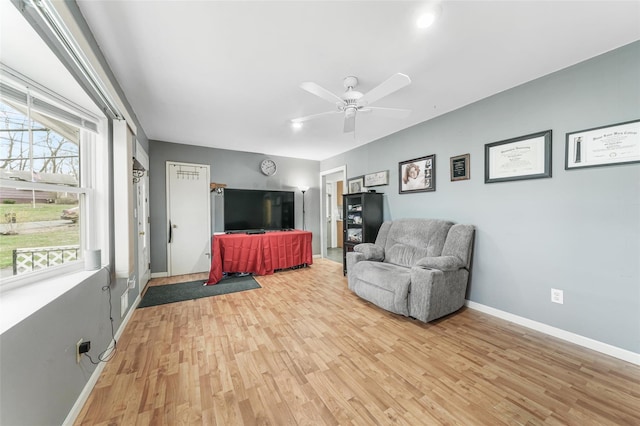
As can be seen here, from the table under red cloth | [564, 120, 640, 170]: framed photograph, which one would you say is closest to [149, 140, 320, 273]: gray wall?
the table under red cloth

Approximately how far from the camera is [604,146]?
1.88 m

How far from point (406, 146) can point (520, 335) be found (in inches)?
102

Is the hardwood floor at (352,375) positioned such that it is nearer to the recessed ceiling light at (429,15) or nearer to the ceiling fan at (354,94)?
the ceiling fan at (354,94)

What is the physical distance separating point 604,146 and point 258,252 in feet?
13.9

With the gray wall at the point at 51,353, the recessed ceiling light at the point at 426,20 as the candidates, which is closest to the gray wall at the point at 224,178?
the gray wall at the point at 51,353

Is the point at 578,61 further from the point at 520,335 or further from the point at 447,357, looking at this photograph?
the point at 447,357

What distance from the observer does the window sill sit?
Answer: 3.18ft

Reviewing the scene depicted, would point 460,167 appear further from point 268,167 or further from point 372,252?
point 268,167

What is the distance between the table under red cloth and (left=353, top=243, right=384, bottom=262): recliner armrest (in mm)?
1555

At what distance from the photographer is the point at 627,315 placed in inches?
70.5

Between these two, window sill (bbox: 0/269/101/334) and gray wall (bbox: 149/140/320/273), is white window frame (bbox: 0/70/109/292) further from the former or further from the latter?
gray wall (bbox: 149/140/320/273)

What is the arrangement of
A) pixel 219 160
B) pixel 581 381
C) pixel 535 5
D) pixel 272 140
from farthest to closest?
1. pixel 219 160
2. pixel 272 140
3. pixel 581 381
4. pixel 535 5

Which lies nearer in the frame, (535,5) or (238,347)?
(535,5)

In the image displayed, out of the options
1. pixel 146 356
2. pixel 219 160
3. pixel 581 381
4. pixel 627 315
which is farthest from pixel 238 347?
pixel 219 160
